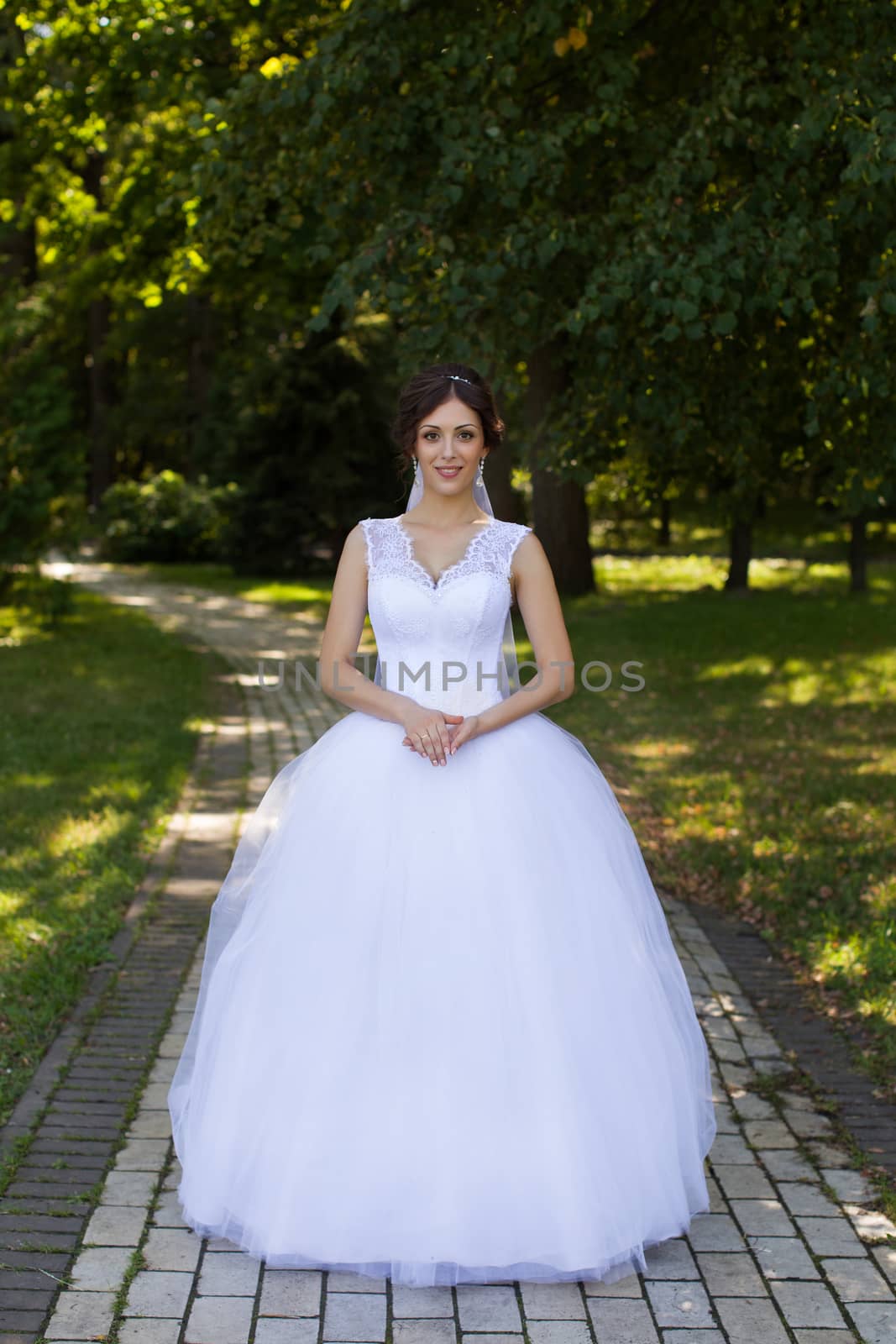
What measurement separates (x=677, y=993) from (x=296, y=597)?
20.6 meters

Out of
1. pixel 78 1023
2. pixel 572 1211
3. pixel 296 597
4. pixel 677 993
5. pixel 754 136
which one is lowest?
pixel 296 597

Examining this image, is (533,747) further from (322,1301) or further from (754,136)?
(754,136)

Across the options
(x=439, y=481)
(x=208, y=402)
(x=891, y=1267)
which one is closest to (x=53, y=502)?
(x=439, y=481)

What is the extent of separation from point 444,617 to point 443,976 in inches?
41.0

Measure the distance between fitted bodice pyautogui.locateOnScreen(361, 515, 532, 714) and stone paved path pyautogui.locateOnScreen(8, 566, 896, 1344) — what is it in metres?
1.64

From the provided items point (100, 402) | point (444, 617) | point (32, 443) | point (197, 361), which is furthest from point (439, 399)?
point (100, 402)

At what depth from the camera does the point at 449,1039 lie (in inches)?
149

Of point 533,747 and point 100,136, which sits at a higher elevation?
point 100,136

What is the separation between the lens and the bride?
3.71 meters

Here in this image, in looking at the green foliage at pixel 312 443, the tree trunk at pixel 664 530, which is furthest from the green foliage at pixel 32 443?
the tree trunk at pixel 664 530

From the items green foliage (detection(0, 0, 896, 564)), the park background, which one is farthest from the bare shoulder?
green foliage (detection(0, 0, 896, 564))

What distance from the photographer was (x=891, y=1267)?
392 cm

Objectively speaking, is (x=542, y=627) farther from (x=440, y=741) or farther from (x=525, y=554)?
(x=440, y=741)

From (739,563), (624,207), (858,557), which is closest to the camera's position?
(624,207)
